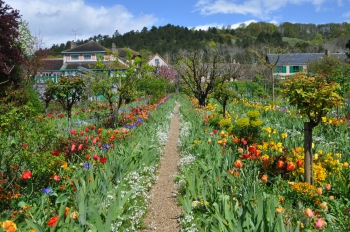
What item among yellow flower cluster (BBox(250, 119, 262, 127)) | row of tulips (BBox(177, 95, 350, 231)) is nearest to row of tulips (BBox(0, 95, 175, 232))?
row of tulips (BBox(177, 95, 350, 231))

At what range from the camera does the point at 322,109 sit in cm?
402

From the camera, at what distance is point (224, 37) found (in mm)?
106500

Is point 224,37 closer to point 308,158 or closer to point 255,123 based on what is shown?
point 255,123

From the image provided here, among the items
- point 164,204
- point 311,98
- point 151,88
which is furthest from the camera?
point 151,88

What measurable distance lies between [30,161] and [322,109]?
3.91m

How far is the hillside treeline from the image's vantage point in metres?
80.9

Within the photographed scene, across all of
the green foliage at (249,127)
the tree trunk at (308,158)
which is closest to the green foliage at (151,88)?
the green foliage at (249,127)

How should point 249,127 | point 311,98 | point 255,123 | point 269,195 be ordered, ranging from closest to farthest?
point 269,195, point 311,98, point 255,123, point 249,127

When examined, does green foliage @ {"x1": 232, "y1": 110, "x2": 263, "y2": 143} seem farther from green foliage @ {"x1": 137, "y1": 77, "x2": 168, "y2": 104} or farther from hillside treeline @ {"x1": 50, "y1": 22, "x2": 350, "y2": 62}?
hillside treeline @ {"x1": 50, "y1": 22, "x2": 350, "y2": 62}

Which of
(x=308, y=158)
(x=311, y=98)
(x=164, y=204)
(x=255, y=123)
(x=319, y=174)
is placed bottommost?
(x=164, y=204)

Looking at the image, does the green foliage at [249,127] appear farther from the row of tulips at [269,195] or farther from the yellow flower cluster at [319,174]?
the yellow flower cluster at [319,174]

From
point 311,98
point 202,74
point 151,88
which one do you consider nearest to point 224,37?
point 151,88

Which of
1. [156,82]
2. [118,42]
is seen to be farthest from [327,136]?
[118,42]

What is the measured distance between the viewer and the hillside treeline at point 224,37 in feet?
265
